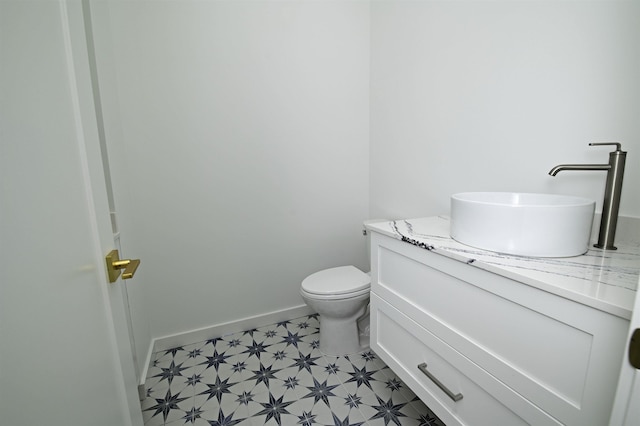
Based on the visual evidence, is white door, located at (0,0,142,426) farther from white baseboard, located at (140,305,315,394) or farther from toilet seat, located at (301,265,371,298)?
white baseboard, located at (140,305,315,394)

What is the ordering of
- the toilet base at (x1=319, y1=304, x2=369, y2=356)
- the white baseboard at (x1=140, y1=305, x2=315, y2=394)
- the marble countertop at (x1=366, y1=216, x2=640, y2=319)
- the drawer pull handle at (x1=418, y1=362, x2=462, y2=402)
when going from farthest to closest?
the white baseboard at (x1=140, y1=305, x2=315, y2=394), the toilet base at (x1=319, y1=304, x2=369, y2=356), the drawer pull handle at (x1=418, y1=362, x2=462, y2=402), the marble countertop at (x1=366, y1=216, x2=640, y2=319)

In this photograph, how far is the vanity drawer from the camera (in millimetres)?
795

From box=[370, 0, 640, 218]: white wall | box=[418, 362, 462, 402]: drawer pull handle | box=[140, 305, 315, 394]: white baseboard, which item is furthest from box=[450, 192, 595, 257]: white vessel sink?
box=[140, 305, 315, 394]: white baseboard

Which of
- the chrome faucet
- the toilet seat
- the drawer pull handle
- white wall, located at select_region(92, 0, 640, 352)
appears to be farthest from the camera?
the toilet seat

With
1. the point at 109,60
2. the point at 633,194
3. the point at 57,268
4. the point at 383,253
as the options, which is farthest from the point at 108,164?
the point at 633,194

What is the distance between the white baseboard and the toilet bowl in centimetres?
44

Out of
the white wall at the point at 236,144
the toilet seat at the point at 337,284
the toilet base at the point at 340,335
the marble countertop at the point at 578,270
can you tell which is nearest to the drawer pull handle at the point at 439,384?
the marble countertop at the point at 578,270

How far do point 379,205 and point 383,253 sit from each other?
0.97 m

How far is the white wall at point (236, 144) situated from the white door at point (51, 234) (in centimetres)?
97

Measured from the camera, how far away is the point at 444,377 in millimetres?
1005

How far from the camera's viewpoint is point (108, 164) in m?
1.31

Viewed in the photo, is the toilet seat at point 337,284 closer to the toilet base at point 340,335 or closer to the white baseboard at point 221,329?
the toilet base at point 340,335

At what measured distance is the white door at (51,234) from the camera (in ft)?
1.28

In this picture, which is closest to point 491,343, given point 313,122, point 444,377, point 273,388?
point 444,377
